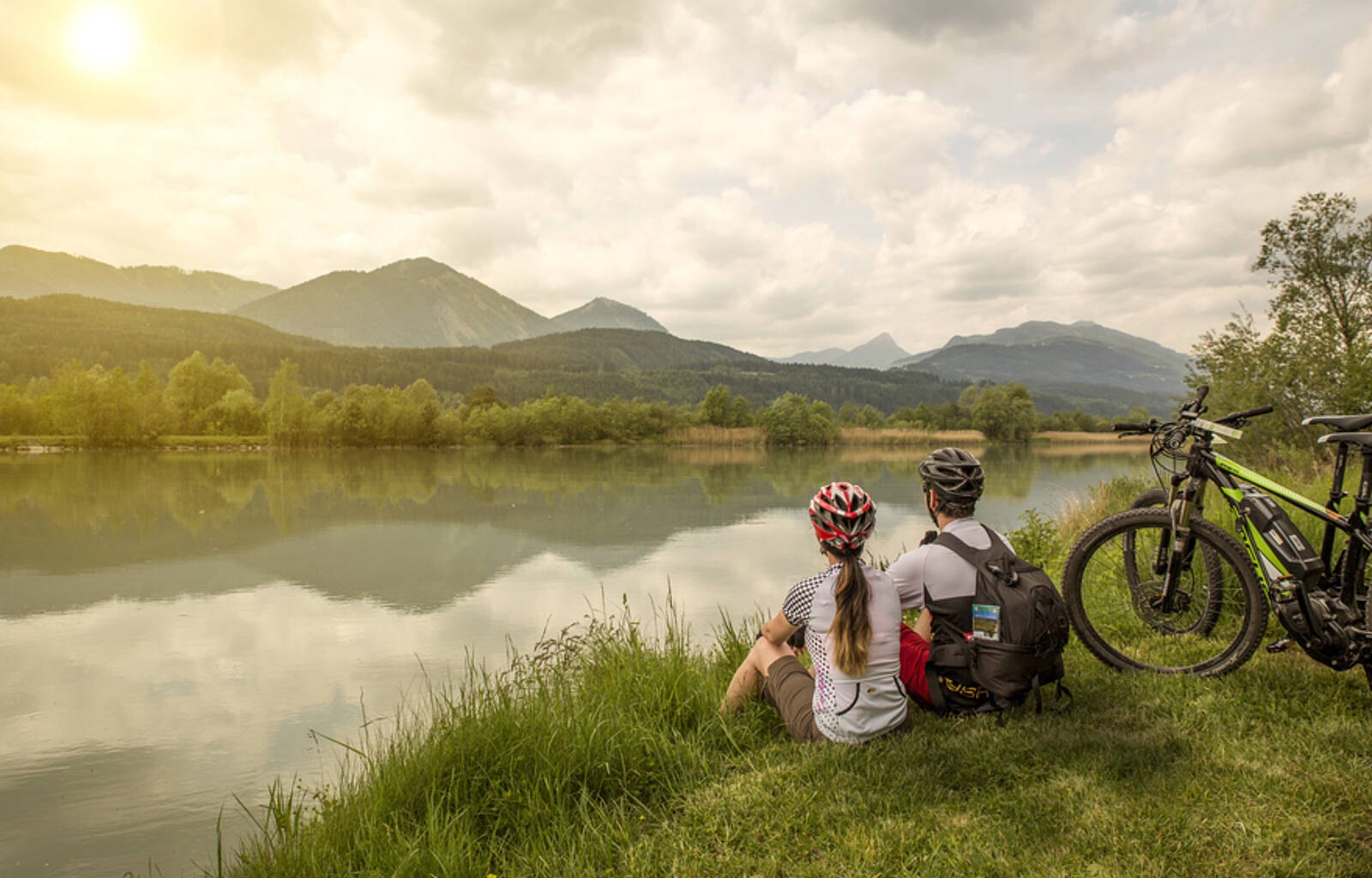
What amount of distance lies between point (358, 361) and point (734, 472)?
113918mm

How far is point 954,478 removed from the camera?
3.77 metres

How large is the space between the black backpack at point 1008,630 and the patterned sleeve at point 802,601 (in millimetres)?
715

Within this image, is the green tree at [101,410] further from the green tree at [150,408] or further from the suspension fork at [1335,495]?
the suspension fork at [1335,495]

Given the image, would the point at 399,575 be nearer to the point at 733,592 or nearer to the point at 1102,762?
the point at 733,592

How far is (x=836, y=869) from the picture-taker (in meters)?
2.58

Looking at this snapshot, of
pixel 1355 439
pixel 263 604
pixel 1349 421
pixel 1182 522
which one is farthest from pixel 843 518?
pixel 263 604

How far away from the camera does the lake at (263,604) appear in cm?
536

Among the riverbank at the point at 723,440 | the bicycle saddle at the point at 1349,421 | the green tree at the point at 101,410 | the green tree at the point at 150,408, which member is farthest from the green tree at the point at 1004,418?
the bicycle saddle at the point at 1349,421

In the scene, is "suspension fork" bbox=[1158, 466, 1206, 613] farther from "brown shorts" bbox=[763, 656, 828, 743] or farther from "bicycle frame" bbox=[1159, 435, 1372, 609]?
"brown shorts" bbox=[763, 656, 828, 743]

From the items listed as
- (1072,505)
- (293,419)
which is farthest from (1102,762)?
(293,419)

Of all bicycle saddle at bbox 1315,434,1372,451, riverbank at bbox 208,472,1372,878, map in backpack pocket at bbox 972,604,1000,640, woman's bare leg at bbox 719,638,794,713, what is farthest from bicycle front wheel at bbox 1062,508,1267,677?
woman's bare leg at bbox 719,638,794,713

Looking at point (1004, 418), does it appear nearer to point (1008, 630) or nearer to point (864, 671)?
point (1008, 630)

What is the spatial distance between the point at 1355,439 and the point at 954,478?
2.02 meters

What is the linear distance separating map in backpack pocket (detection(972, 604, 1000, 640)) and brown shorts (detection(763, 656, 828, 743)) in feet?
2.77
